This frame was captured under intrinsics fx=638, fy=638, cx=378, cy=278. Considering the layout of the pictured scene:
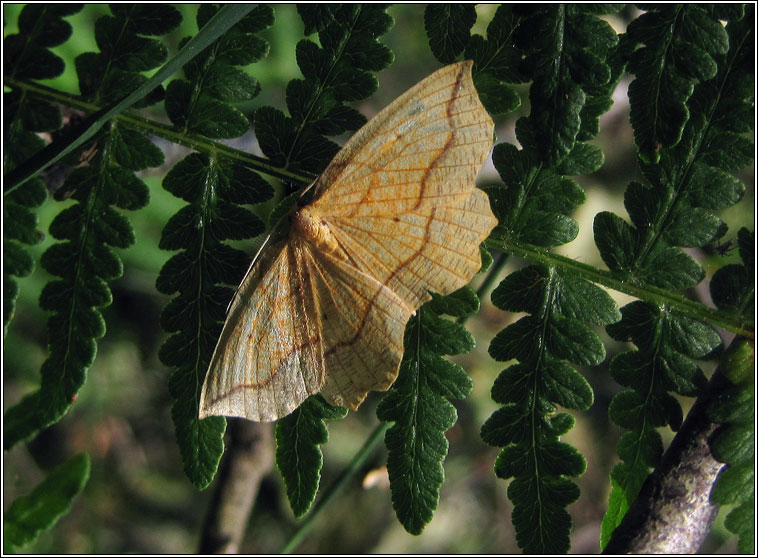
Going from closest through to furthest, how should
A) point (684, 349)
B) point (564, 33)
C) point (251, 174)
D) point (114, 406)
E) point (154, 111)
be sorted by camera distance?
1. point (564, 33)
2. point (684, 349)
3. point (251, 174)
4. point (154, 111)
5. point (114, 406)

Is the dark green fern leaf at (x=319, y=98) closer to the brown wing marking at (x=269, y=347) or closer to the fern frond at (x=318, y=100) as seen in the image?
the fern frond at (x=318, y=100)

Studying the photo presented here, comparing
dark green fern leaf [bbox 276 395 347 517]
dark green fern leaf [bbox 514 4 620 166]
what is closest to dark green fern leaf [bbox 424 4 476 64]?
dark green fern leaf [bbox 514 4 620 166]

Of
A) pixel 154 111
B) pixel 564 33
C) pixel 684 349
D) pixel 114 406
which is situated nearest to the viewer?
pixel 564 33

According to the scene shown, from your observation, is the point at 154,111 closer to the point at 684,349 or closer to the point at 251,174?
the point at 251,174

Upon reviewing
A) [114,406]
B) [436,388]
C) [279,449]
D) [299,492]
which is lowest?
[114,406]

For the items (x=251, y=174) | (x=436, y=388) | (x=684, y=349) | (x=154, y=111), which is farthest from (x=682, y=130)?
(x=154, y=111)

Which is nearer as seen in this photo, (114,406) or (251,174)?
(251,174)

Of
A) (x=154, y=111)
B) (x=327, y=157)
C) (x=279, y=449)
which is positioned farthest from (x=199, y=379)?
(x=154, y=111)

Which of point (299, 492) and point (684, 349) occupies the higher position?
point (684, 349)
